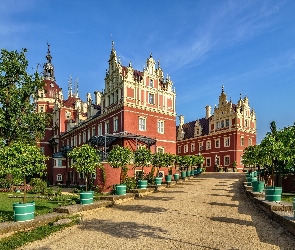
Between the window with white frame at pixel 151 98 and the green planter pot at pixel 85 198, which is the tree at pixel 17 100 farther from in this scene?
the green planter pot at pixel 85 198

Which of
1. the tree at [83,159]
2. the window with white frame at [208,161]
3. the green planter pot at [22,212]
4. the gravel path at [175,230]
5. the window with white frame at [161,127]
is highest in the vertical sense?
the window with white frame at [161,127]

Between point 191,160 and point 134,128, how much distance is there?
Result: 30.1 feet

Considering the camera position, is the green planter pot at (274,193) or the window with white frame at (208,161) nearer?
the green planter pot at (274,193)

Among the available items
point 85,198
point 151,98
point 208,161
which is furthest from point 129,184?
point 208,161

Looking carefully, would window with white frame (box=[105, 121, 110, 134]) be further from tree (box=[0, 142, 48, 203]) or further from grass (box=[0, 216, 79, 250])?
grass (box=[0, 216, 79, 250])

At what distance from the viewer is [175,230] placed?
31.7 ft

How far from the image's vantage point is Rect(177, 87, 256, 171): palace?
158 ft

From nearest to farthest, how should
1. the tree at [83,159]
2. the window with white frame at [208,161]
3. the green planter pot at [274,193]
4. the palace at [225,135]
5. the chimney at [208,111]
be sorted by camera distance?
the green planter pot at [274,193], the tree at [83,159], the palace at [225,135], the window with white frame at [208,161], the chimney at [208,111]

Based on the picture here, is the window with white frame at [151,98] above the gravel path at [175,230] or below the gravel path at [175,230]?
above

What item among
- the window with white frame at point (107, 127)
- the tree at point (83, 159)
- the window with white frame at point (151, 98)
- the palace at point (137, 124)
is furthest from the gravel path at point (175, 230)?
the window with white frame at point (151, 98)

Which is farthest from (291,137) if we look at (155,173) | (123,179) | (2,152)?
(155,173)

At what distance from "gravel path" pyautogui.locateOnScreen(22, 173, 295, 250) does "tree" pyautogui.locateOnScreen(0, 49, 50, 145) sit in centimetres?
2355

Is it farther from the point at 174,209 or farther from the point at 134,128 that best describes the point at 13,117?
the point at 174,209

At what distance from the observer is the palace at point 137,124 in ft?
110
